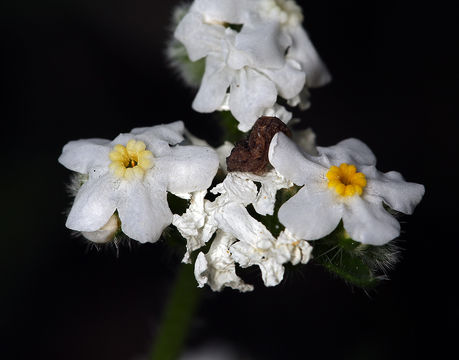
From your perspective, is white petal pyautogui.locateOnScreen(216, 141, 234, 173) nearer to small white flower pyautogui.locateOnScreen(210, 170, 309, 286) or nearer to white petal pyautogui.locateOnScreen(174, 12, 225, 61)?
small white flower pyautogui.locateOnScreen(210, 170, 309, 286)

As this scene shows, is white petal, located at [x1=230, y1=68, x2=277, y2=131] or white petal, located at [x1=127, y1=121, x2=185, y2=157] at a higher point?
white petal, located at [x1=230, y1=68, x2=277, y2=131]

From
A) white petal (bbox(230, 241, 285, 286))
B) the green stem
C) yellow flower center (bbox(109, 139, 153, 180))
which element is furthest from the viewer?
the green stem

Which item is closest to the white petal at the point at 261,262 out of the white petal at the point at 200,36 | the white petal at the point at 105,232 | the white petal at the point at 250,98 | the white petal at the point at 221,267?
the white petal at the point at 221,267

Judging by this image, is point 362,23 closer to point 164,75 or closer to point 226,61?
point 164,75

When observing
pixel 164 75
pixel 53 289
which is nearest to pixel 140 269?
pixel 53 289

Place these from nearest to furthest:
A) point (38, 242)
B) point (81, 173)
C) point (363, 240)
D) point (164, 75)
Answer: point (363, 240)
point (81, 173)
point (38, 242)
point (164, 75)

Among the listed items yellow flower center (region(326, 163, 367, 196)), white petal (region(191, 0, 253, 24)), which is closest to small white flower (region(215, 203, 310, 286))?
yellow flower center (region(326, 163, 367, 196))

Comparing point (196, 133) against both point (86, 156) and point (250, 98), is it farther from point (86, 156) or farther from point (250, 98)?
point (86, 156)
